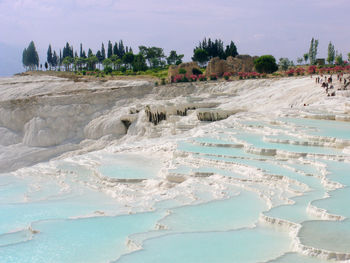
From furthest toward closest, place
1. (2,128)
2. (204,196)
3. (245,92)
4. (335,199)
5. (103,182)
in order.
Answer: (2,128) < (245,92) < (103,182) < (204,196) < (335,199)

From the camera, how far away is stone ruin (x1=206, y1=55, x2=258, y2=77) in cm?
3111

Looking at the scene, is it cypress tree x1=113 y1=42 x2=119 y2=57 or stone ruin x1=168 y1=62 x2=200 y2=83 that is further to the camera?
cypress tree x1=113 y1=42 x2=119 y2=57

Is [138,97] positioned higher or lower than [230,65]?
lower

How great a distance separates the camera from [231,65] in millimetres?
31703

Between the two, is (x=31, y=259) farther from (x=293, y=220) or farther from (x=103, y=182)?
(x=103, y=182)

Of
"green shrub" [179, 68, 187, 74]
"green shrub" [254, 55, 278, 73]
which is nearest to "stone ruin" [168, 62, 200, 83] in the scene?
"green shrub" [179, 68, 187, 74]

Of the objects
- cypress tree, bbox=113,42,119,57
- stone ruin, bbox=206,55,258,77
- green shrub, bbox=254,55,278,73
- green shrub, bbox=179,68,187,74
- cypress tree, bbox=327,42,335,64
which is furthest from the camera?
cypress tree, bbox=113,42,119,57

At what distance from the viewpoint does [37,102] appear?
84.7 feet

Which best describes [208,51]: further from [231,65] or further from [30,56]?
[30,56]

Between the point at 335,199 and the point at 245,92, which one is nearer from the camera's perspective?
the point at 335,199

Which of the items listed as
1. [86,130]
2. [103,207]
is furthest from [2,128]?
[103,207]

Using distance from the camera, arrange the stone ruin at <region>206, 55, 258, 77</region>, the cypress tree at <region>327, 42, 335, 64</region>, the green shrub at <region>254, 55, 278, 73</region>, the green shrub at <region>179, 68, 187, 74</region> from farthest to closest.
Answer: the cypress tree at <region>327, 42, 335, 64</region> < the green shrub at <region>179, 68, 187, 74</region> < the stone ruin at <region>206, 55, 258, 77</region> < the green shrub at <region>254, 55, 278, 73</region>

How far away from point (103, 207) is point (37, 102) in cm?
1994

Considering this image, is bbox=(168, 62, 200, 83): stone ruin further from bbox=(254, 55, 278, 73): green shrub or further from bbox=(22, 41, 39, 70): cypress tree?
bbox=(22, 41, 39, 70): cypress tree
